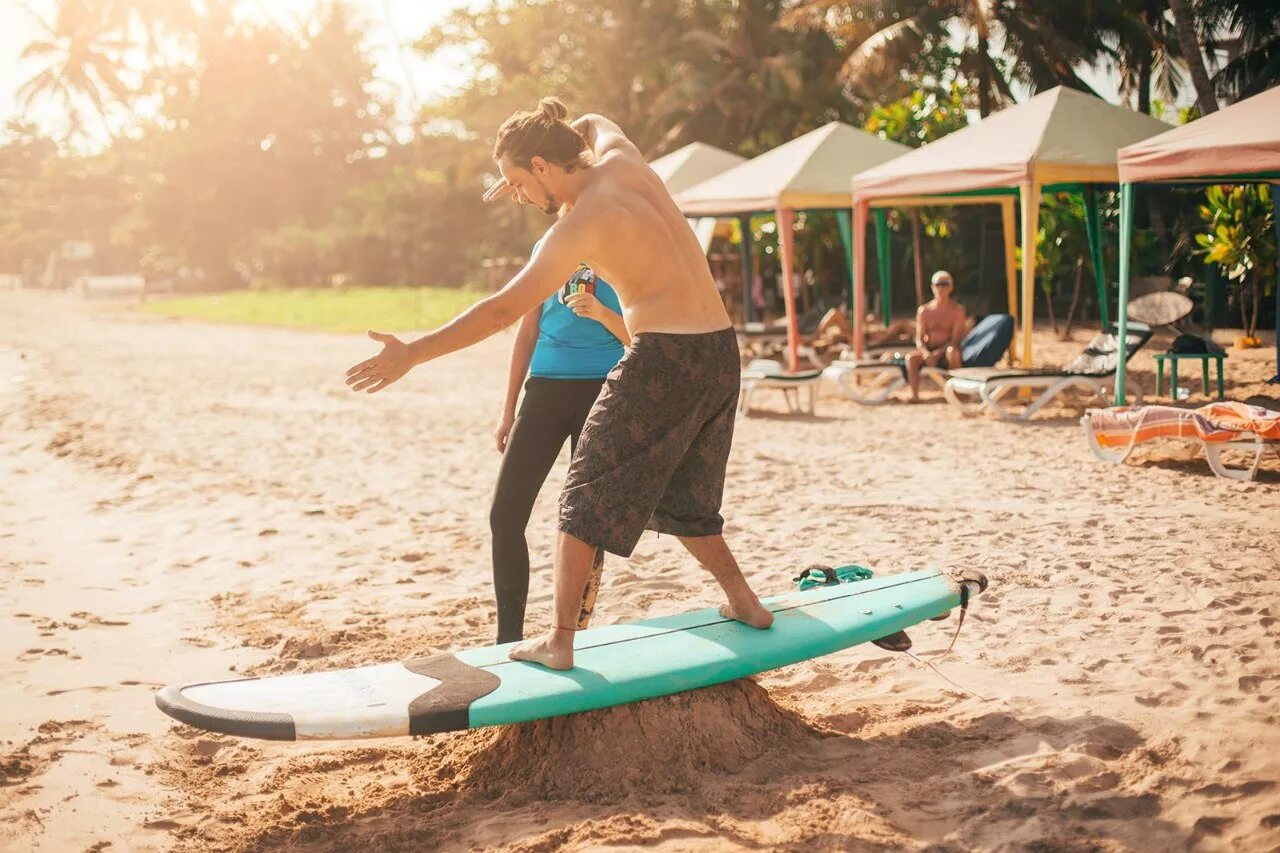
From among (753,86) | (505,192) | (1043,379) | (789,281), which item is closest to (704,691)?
(505,192)

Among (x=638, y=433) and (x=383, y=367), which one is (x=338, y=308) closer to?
(x=638, y=433)

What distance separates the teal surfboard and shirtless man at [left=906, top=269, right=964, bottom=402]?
327 inches

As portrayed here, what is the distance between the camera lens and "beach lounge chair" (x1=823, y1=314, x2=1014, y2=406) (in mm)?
11494

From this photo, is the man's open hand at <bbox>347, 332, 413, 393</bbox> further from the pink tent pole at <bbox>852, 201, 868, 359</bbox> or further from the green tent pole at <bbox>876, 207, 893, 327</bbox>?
the green tent pole at <bbox>876, 207, 893, 327</bbox>

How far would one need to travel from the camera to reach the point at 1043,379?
10.1 meters

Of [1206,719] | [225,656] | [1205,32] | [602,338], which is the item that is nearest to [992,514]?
[1206,719]

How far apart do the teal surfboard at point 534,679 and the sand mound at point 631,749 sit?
0.16 meters

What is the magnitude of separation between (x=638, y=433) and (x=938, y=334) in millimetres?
9412

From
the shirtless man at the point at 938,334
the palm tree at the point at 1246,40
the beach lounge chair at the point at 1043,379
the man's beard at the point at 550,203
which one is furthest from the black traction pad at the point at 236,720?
the palm tree at the point at 1246,40

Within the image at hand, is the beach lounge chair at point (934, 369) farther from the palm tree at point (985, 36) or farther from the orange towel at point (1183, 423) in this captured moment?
the palm tree at point (985, 36)

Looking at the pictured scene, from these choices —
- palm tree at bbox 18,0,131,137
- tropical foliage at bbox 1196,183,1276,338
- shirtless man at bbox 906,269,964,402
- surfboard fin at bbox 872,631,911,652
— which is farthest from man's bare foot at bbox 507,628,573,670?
palm tree at bbox 18,0,131,137

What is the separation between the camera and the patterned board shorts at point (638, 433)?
3.20m

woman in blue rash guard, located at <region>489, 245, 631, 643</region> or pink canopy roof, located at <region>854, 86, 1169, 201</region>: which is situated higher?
pink canopy roof, located at <region>854, 86, 1169, 201</region>

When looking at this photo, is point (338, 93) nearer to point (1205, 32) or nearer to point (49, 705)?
point (1205, 32)
